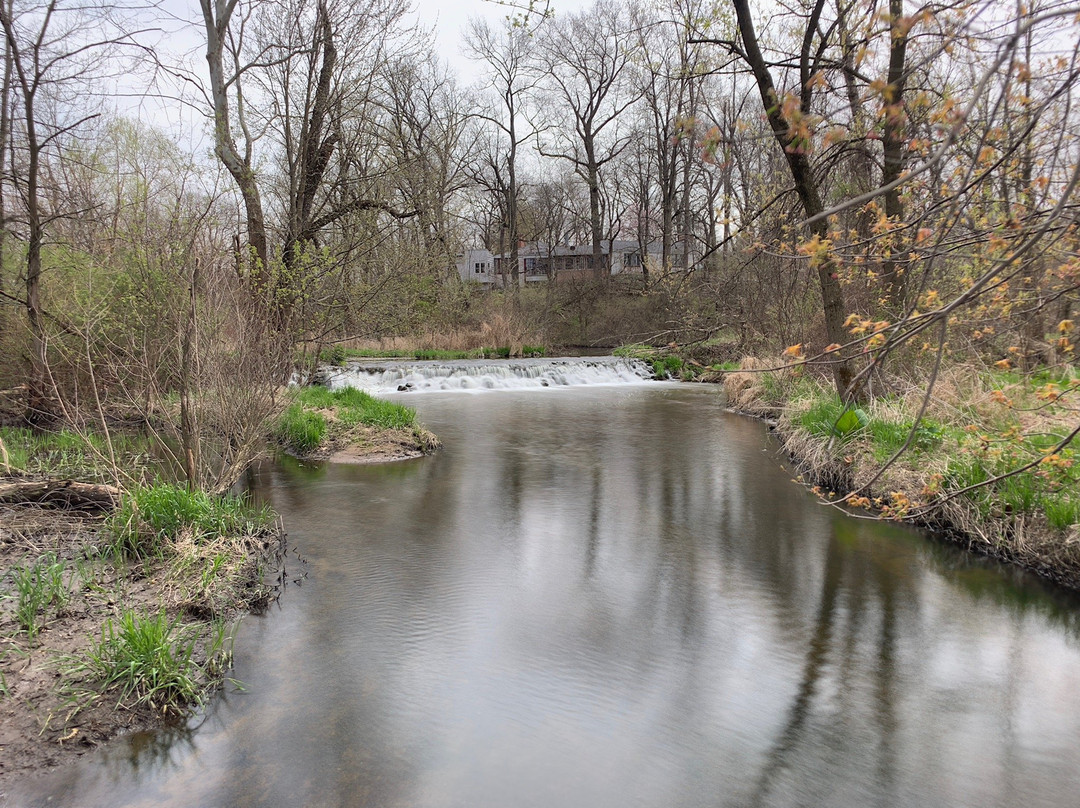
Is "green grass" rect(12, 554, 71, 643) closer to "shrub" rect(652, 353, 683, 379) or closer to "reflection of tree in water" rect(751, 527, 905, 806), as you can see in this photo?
"reflection of tree in water" rect(751, 527, 905, 806)

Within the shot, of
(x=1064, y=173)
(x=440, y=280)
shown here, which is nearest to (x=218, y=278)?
(x=1064, y=173)

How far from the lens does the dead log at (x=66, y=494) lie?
6434mm

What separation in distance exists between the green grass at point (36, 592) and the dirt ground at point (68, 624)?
3cm

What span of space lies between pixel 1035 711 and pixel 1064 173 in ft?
11.8

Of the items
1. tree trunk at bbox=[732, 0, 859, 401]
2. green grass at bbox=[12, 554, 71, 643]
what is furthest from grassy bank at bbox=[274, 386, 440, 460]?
tree trunk at bbox=[732, 0, 859, 401]

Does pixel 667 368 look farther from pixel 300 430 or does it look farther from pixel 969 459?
pixel 969 459

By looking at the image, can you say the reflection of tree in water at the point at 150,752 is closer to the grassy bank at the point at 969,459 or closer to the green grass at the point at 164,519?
the green grass at the point at 164,519

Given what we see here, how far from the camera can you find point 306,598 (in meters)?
5.91

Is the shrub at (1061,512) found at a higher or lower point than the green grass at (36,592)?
higher

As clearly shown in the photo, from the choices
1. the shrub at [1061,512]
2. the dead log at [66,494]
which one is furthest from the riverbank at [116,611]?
the shrub at [1061,512]

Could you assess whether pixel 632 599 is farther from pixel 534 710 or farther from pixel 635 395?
pixel 635 395

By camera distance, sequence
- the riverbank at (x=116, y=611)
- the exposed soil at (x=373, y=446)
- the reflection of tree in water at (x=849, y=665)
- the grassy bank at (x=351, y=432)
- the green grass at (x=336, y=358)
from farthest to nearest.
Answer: the green grass at (x=336, y=358) < the grassy bank at (x=351, y=432) < the exposed soil at (x=373, y=446) < the reflection of tree in water at (x=849, y=665) < the riverbank at (x=116, y=611)

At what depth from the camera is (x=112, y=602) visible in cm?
497

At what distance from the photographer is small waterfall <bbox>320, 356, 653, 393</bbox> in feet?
65.1
